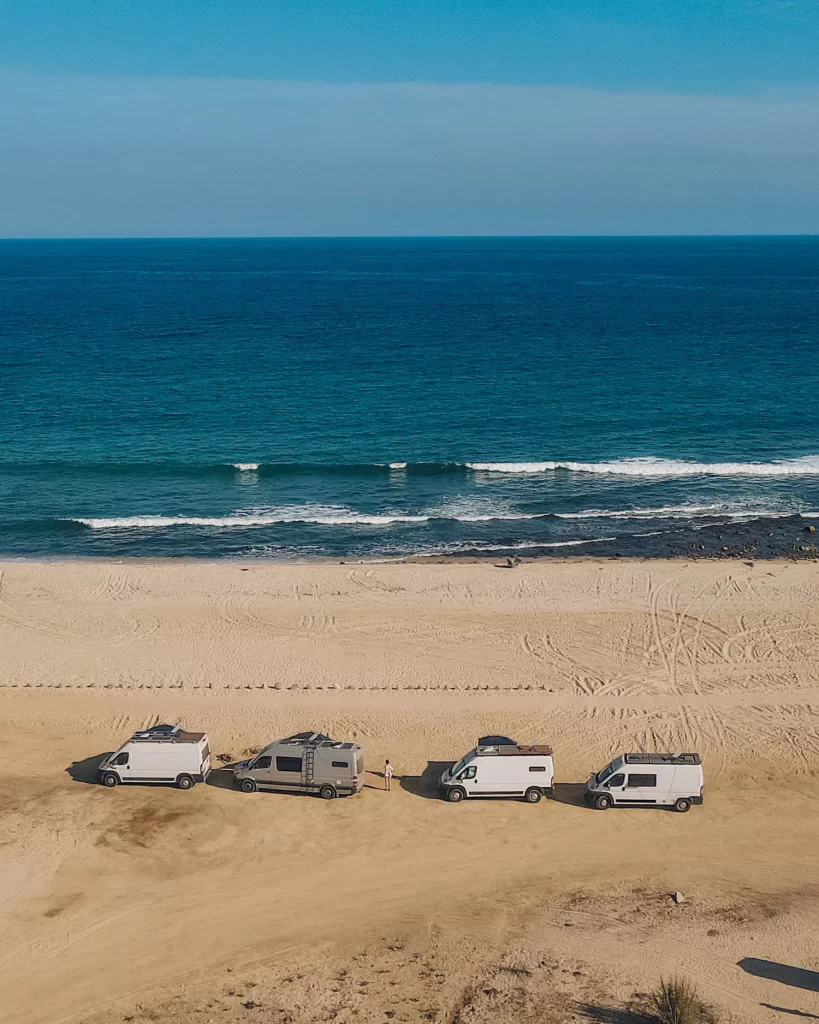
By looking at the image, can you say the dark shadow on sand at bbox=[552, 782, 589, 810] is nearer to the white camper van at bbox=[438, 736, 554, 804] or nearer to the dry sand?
the dry sand

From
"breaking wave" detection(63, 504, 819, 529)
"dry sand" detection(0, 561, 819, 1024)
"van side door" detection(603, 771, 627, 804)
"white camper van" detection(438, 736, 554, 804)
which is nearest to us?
"dry sand" detection(0, 561, 819, 1024)

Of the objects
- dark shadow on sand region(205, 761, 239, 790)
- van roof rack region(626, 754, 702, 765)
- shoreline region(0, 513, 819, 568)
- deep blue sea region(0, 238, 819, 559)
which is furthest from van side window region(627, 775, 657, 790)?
deep blue sea region(0, 238, 819, 559)

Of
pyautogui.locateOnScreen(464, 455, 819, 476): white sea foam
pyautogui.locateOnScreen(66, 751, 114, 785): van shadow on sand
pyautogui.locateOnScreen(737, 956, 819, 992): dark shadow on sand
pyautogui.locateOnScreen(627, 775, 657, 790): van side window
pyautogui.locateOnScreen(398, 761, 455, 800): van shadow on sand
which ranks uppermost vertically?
pyautogui.locateOnScreen(464, 455, 819, 476): white sea foam

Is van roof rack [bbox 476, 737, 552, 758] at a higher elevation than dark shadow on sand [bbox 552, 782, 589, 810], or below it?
higher

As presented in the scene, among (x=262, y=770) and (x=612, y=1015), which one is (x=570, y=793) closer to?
(x=262, y=770)

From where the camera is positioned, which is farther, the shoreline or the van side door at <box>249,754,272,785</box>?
the shoreline

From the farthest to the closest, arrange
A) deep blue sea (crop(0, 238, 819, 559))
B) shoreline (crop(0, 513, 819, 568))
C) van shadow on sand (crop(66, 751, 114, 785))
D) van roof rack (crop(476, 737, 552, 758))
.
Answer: deep blue sea (crop(0, 238, 819, 559)), shoreline (crop(0, 513, 819, 568)), van shadow on sand (crop(66, 751, 114, 785)), van roof rack (crop(476, 737, 552, 758))

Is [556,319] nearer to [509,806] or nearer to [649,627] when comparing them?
[649,627]
